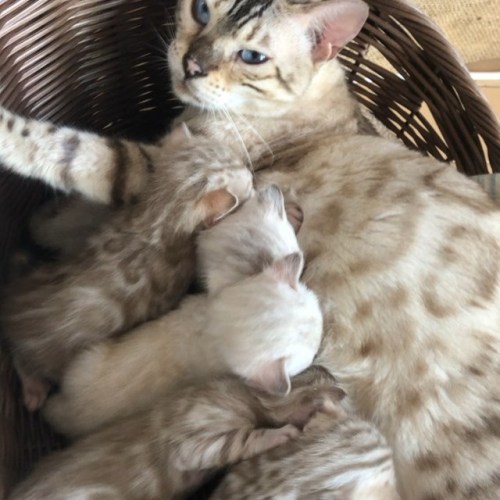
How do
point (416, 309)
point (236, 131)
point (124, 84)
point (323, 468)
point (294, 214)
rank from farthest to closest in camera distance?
point (124, 84), point (236, 131), point (294, 214), point (416, 309), point (323, 468)

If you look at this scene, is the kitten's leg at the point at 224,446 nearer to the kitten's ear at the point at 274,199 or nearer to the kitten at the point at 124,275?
Result: the kitten at the point at 124,275

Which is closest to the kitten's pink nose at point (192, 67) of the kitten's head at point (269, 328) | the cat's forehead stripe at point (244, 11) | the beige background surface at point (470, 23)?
the cat's forehead stripe at point (244, 11)

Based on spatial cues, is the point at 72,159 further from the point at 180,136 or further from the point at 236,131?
the point at 236,131

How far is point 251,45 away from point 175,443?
76cm

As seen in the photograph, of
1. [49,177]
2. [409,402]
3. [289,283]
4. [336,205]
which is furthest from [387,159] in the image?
[49,177]

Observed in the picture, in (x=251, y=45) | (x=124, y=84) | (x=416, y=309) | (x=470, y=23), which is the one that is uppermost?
(x=251, y=45)

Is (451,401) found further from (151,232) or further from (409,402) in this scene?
(151,232)

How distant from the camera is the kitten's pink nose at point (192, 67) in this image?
1.44 metres

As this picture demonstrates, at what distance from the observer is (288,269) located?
1236 mm

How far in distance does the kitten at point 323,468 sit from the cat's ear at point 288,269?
0.72 ft

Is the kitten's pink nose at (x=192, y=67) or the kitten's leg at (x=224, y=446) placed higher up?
the kitten's pink nose at (x=192, y=67)

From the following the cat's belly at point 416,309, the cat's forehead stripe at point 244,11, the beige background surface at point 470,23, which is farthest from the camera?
the beige background surface at point 470,23

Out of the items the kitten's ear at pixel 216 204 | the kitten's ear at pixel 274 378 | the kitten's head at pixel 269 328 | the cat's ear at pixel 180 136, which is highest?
the cat's ear at pixel 180 136

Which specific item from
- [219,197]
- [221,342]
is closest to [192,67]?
[219,197]
